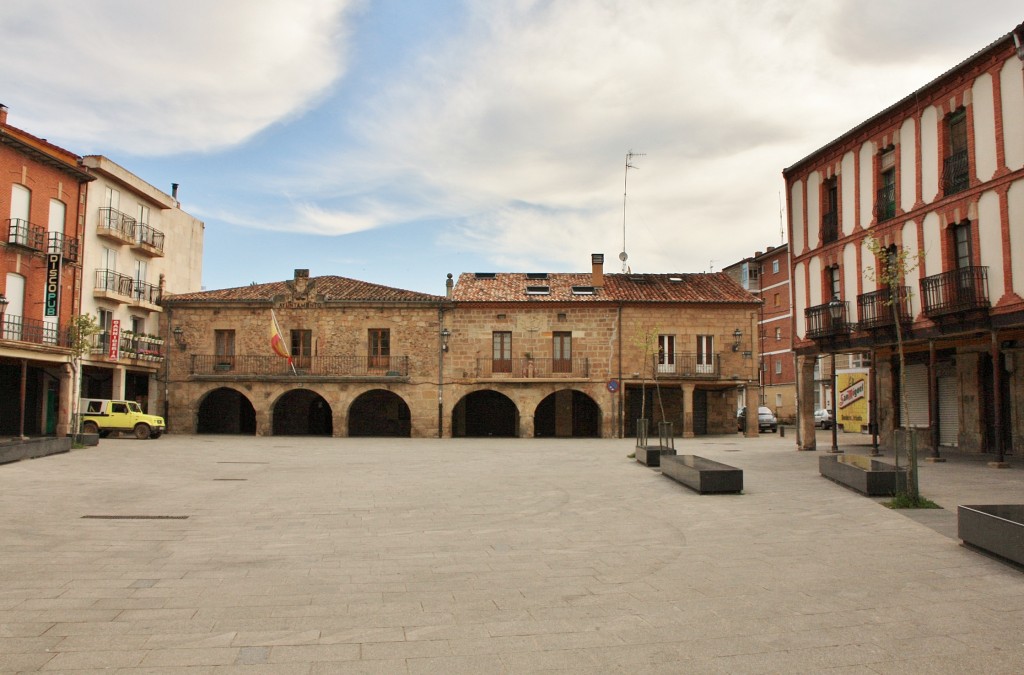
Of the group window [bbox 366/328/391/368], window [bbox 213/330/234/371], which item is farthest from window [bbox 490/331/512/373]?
window [bbox 213/330/234/371]

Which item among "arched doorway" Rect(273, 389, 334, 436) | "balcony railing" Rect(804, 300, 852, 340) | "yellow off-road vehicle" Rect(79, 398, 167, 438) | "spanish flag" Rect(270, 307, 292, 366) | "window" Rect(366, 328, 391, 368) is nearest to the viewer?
"balcony railing" Rect(804, 300, 852, 340)

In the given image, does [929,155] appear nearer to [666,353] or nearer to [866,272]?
[866,272]

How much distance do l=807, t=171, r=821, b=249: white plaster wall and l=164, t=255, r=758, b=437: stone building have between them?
11098 mm

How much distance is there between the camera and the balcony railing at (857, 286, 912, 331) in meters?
18.4

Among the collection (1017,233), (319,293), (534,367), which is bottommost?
(534,367)

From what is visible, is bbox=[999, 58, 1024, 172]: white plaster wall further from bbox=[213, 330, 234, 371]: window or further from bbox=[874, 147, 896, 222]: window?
bbox=[213, 330, 234, 371]: window

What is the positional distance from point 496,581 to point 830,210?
19.2 m

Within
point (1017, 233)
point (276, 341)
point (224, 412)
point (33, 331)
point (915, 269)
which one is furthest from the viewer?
point (224, 412)

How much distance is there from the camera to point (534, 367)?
33594 mm

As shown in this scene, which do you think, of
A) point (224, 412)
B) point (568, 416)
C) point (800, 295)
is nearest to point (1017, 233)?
point (800, 295)

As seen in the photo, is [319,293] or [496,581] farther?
[319,293]

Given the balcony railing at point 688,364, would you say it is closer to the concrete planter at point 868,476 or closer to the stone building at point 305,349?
the stone building at point 305,349

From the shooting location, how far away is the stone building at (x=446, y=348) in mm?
33500

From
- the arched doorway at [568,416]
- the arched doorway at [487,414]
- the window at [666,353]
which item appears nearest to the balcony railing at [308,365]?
the arched doorway at [487,414]
